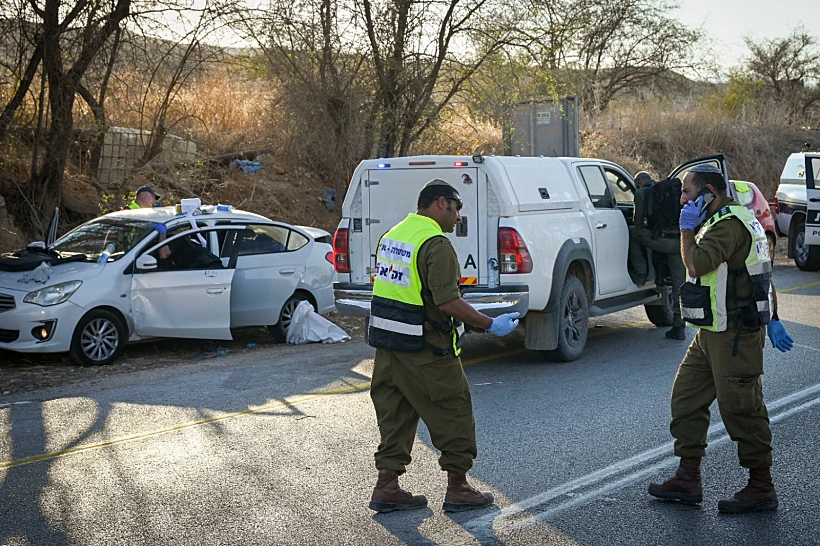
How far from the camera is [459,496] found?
17.0ft

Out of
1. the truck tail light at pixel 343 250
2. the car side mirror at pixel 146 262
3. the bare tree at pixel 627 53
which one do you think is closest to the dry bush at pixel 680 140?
the bare tree at pixel 627 53

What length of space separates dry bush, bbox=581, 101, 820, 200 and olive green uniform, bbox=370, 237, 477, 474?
76.8ft

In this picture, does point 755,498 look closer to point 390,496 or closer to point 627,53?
point 390,496

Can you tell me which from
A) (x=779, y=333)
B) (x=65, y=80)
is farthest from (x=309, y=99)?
(x=779, y=333)

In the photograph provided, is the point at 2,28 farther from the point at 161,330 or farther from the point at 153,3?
the point at 161,330

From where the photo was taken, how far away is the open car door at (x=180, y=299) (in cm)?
1023

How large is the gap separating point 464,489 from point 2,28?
35.9ft

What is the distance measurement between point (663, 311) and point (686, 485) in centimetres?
672

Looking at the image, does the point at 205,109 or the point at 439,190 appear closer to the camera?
the point at 439,190

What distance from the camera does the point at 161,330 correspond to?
10.3 m

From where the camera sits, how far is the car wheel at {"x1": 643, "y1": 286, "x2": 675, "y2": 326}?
1165 cm

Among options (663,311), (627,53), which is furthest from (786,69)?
(663,311)

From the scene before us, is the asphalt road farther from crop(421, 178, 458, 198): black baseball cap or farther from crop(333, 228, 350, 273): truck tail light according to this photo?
crop(421, 178, 458, 198): black baseball cap

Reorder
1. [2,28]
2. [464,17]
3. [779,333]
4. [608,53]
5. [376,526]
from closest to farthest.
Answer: [376,526], [779,333], [2,28], [464,17], [608,53]
